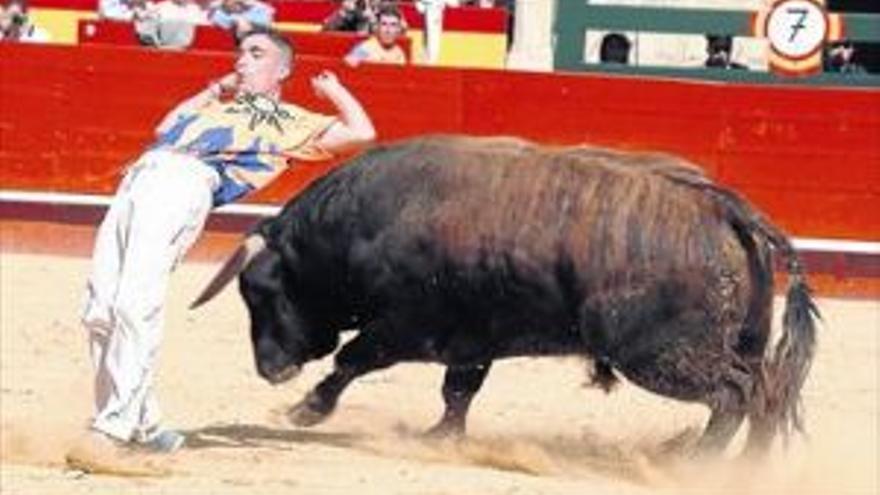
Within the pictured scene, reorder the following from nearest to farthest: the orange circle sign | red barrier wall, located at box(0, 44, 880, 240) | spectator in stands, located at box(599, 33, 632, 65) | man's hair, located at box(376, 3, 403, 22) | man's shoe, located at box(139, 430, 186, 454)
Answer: man's shoe, located at box(139, 430, 186, 454) < man's hair, located at box(376, 3, 403, 22) < red barrier wall, located at box(0, 44, 880, 240) < the orange circle sign < spectator in stands, located at box(599, 33, 632, 65)

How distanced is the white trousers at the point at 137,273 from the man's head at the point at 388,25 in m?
5.58

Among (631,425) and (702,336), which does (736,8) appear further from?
(702,336)

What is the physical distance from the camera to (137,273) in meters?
5.61

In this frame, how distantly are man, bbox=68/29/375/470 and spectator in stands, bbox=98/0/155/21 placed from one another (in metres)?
6.32

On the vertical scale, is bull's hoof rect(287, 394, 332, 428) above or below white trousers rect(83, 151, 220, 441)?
below

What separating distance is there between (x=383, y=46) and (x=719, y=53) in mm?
2422

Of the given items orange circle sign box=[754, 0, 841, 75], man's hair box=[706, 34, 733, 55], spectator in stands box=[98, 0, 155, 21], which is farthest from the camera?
man's hair box=[706, 34, 733, 55]

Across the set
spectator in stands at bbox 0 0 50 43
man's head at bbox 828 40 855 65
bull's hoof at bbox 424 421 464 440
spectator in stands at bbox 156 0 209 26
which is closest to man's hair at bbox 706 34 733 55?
man's head at bbox 828 40 855 65

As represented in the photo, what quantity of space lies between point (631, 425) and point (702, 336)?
1.33 metres

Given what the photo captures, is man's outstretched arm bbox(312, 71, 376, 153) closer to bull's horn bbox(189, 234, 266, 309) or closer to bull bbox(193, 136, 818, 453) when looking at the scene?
bull bbox(193, 136, 818, 453)

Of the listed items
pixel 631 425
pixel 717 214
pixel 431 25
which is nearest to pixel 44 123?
pixel 431 25

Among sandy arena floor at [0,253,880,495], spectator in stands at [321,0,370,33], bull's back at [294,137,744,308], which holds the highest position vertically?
bull's back at [294,137,744,308]

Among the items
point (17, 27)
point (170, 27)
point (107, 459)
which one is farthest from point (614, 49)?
point (107, 459)

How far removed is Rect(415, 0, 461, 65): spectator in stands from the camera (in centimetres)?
1184
